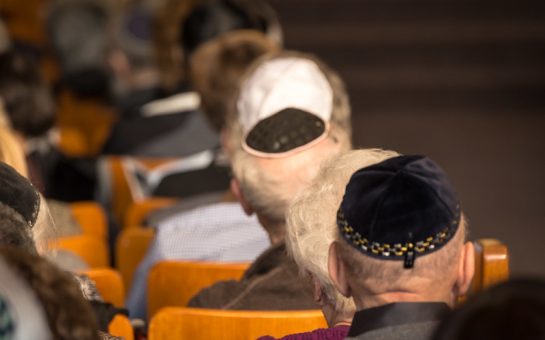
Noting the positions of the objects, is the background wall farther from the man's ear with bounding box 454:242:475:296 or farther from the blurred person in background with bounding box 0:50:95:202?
the man's ear with bounding box 454:242:475:296

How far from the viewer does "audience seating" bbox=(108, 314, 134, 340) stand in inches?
115

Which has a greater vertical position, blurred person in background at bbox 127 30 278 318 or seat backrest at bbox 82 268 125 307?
seat backrest at bbox 82 268 125 307

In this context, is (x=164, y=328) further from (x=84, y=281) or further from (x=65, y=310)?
(x=65, y=310)

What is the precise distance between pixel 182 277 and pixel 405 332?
1.35 meters

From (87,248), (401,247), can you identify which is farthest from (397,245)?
(87,248)

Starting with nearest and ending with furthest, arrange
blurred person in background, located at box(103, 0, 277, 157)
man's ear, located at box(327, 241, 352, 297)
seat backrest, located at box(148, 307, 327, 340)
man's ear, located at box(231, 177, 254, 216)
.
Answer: man's ear, located at box(327, 241, 352, 297) → seat backrest, located at box(148, 307, 327, 340) → man's ear, located at box(231, 177, 254, 216) → blurred person in background, located at box(103, 0, 277, 157)

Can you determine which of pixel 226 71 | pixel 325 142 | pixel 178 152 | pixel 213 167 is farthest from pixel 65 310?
pixel 178 152

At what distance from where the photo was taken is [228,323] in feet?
9.37

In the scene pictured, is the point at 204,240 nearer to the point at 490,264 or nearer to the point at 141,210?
the point at 141,210

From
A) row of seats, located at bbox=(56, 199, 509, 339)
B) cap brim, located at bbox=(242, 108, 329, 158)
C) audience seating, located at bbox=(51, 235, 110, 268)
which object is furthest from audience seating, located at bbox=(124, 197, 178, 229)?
cap brim, located at bbox=(242, 108, 329, 158)

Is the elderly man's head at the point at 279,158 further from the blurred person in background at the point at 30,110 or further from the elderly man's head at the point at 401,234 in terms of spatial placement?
the blurred person in background at the point at 30,110

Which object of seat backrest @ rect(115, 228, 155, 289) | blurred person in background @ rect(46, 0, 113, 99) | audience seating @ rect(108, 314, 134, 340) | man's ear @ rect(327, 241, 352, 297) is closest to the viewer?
man's ear @ rect(327, 241, 352, 297)

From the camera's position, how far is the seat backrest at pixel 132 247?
161 inches

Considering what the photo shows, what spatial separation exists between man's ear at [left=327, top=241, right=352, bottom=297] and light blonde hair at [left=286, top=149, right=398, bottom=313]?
175mm
